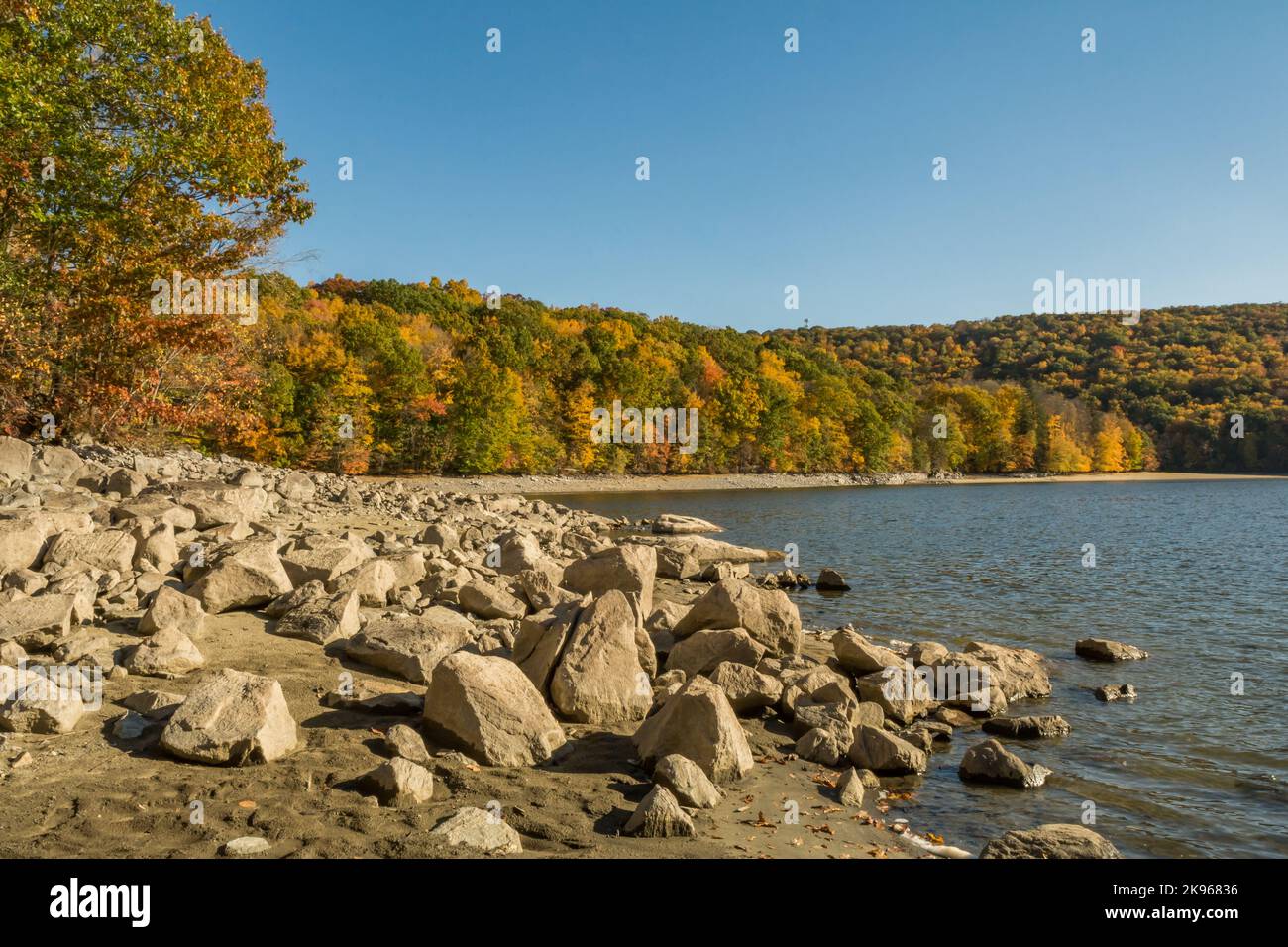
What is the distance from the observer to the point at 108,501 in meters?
14.0

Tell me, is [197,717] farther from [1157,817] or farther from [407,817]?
[1157,817]

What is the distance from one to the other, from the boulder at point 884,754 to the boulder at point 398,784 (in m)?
4.50

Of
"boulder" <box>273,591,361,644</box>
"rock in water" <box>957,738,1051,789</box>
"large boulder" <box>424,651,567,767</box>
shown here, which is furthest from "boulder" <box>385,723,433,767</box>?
"rock in water" <box>957,738,1051,789</box>

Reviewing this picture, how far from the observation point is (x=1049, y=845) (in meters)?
6.11

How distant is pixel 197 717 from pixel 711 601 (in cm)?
706

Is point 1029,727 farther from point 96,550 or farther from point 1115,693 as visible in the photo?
point 96,550

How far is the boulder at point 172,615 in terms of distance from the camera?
864cm

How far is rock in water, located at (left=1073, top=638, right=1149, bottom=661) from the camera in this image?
13.4 meters

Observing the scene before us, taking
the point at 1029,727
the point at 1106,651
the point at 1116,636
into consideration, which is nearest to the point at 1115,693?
the point at 1106,651

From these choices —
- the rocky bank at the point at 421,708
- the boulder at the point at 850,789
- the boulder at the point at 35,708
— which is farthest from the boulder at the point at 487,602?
the boulder at the point at 35,708

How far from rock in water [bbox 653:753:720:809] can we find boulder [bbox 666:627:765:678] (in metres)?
3.55

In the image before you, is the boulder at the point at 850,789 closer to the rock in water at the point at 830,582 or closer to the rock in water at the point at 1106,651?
the rock in water at the point at 1106,651

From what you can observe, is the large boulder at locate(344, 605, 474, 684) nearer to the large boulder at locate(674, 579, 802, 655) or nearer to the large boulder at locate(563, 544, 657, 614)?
the large boulder at locate(563, 544, 657, 614)

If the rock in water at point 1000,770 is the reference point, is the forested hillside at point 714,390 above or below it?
above
